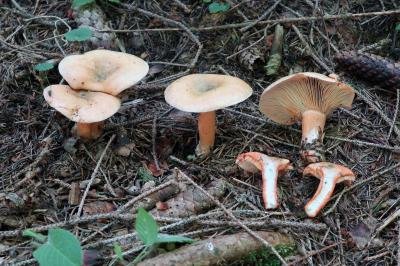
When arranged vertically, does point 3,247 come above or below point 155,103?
below

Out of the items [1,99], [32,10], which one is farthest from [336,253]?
[32,10]

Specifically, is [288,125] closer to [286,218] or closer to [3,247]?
[286,218]

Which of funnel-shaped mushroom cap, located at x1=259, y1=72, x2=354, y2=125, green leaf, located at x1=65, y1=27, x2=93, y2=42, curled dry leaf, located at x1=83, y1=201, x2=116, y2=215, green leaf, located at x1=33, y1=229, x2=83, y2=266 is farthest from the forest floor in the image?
green leaf, located at x1=33, y1=229, x2=83, y2=266

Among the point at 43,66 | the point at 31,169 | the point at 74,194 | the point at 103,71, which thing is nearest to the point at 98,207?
the point at 74,194

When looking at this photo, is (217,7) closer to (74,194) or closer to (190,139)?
(190,139)

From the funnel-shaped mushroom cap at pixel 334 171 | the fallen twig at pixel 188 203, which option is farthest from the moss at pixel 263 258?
the funnel-shaped mushroom cap at pixel 334 171

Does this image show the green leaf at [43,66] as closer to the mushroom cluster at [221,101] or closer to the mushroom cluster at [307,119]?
the mushroom cluster at [221,101]
